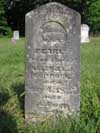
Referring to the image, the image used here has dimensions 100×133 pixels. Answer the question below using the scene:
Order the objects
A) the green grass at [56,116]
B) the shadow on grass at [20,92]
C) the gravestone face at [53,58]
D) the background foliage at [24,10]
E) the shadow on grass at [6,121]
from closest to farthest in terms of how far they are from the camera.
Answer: the green grass at [56,116]
the shadow on grass at [6,121]
the gravestone face at [53,58]
the shadow on grass at [20,92]
the background foliage at [24,10]

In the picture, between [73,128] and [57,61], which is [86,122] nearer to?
Result: [73,128]

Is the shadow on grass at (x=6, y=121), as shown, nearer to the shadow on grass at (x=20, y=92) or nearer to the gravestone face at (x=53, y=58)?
the shadow on grass at (x=20, y=92)

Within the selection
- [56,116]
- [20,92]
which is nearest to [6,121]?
[56,116]

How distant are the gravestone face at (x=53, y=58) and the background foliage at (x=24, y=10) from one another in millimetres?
38121

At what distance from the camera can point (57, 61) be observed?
231 inches

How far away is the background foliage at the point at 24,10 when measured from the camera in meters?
45.4

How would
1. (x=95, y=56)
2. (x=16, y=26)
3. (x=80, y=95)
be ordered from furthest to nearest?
(x=16, y=26) → (x=95, y=56) → (x=80, y=95)

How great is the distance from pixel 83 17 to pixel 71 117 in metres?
41.4

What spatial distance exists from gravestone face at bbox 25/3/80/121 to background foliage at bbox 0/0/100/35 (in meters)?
38.1

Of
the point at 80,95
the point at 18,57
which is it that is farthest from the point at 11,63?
the point at 80,95

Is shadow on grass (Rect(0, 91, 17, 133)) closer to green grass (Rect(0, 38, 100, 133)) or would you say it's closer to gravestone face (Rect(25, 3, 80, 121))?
green grass (Rect(0, 38, 100, 133))

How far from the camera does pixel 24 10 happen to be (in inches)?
1953

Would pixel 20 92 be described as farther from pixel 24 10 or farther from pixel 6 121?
pixel 24 10

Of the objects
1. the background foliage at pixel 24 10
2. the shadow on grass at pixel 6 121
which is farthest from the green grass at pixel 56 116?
the background foliage at pixel 24 10
